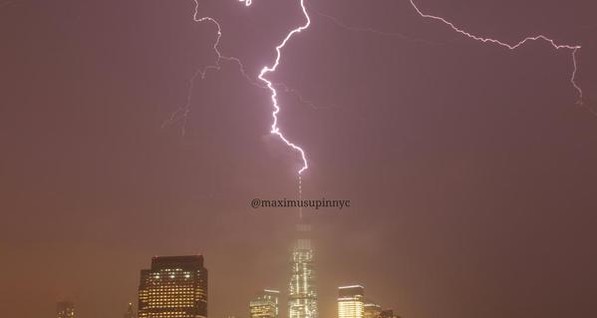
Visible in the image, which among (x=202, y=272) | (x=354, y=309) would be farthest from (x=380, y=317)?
(x=202, y=272)

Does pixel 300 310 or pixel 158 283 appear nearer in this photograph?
pixel 158 283

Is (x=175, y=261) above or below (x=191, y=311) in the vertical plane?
above

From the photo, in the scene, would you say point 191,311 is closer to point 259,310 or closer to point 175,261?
point 175,261

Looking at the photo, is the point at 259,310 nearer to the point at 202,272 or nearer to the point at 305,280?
the point at 305,280

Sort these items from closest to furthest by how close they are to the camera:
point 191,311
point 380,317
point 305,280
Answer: point 191,311 < point 380,317 < point 305,280

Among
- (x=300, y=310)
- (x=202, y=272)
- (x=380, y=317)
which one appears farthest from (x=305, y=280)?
(x=202, y=272)

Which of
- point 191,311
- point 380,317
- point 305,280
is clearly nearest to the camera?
point 191,311

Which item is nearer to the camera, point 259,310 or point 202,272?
point 202,272
